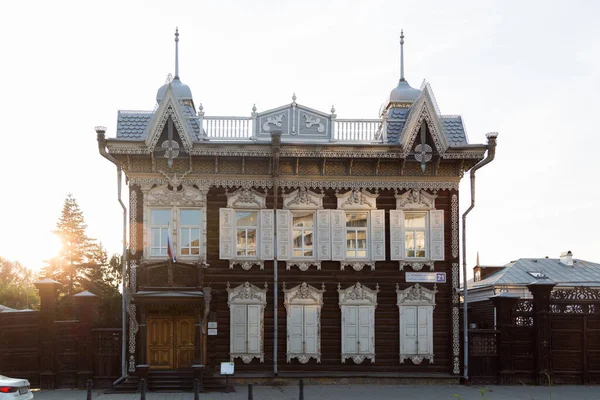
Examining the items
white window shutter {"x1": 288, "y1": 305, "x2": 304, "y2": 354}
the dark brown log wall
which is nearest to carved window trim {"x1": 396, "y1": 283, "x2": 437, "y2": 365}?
the dark brown log wall

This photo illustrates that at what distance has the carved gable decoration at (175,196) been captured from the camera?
83.0ft

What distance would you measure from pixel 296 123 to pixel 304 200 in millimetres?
2732

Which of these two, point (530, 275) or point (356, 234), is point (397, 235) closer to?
point (356, 234)

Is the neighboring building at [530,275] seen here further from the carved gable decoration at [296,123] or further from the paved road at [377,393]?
the carved gable decoration at [296,123]

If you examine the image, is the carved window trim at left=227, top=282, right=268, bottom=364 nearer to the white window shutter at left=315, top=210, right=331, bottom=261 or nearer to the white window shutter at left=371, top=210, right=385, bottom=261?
the white window shutter at left=315, top=210, right=331, bottom=261

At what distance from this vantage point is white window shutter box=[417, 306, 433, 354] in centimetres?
2562

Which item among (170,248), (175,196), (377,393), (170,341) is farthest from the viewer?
(175,196)

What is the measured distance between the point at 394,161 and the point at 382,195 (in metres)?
1.25

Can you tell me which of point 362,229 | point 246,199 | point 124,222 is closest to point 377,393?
point 362,229

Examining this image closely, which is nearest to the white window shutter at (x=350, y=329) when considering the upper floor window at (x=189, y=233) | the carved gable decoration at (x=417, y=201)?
the carved gable decoration at (x=417, y=201)

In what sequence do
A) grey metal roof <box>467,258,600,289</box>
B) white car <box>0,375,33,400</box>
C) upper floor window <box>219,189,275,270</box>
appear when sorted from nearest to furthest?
white car <box>0,375,33,400</box>, upper floor window <box>219,189,275,270</box>, grey metal roof <box>467,258,600,289</box>

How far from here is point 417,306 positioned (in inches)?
1014

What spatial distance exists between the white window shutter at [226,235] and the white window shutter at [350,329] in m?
4.33

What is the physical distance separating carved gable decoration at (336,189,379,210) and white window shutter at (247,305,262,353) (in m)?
4.56
